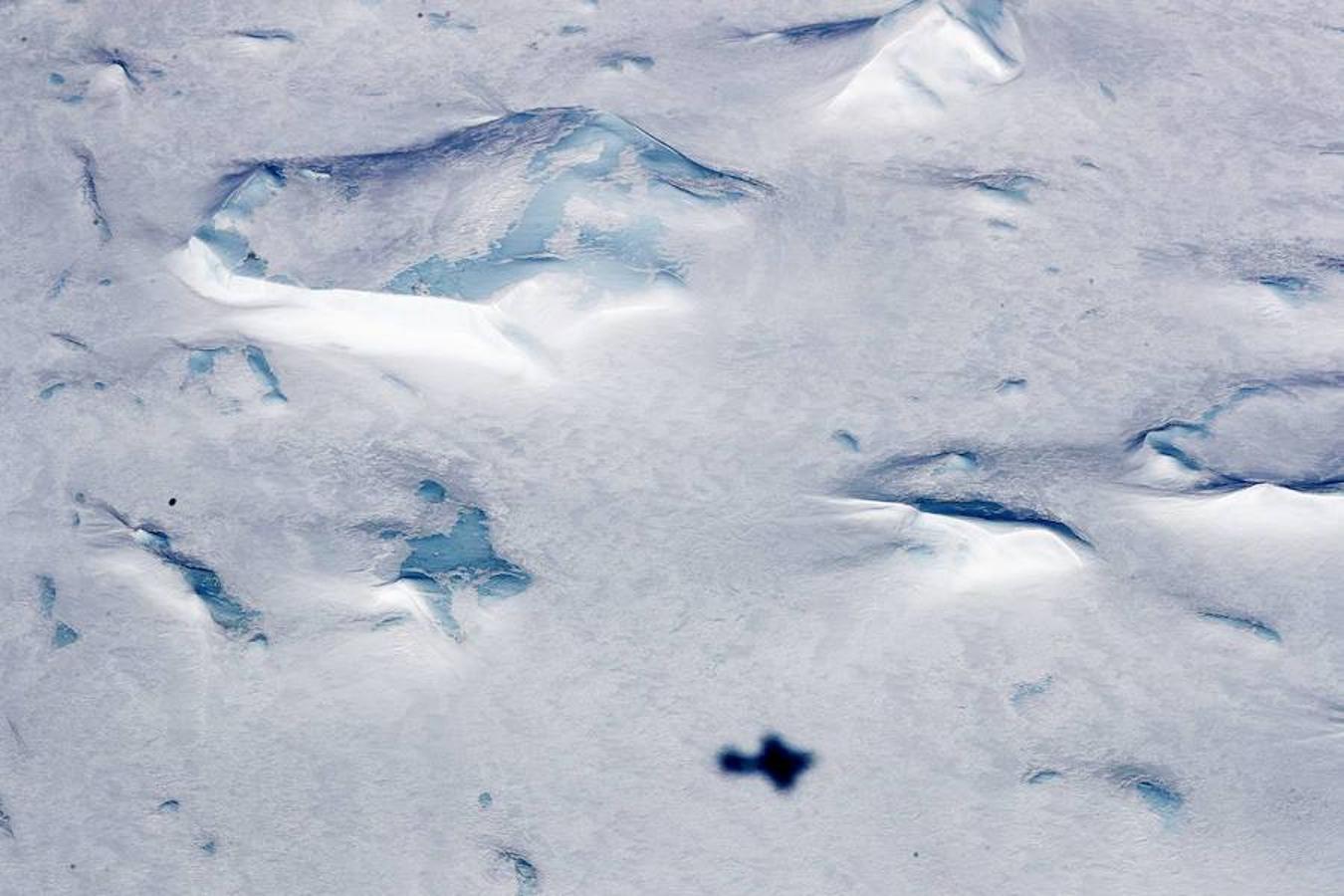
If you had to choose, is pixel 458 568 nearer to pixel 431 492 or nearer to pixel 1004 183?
pixel 431 492

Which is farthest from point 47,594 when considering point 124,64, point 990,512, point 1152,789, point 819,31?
point 819,31

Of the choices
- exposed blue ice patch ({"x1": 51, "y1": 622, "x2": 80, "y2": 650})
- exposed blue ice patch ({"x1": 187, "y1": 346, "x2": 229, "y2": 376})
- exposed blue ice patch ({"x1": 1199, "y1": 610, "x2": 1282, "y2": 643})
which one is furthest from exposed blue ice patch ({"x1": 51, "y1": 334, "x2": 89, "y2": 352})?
exposed blue ice patch ({"x1": 1199, "y1": 610, "x2": 1282, "y2": 643})

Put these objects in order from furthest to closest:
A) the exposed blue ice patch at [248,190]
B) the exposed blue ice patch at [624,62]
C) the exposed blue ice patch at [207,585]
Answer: the exposed blue ice patch at [624,62] → the exposed blue ice patch at [248,190] → the exposed blue ice patch at [207,585]

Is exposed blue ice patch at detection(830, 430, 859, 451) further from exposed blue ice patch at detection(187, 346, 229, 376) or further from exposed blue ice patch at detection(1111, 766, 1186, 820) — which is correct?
exposed blue ice patch at detection(187, 346, 229, 376)

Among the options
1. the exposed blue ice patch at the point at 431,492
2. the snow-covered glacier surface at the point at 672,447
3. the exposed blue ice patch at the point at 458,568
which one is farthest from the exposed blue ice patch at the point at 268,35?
the exposed blue ice patch at the point at 458,568

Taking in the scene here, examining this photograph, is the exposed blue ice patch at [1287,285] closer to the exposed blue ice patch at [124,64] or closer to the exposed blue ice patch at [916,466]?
the exposed blue ice patch at [916,466]

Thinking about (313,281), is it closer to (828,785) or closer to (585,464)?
(585,464)
